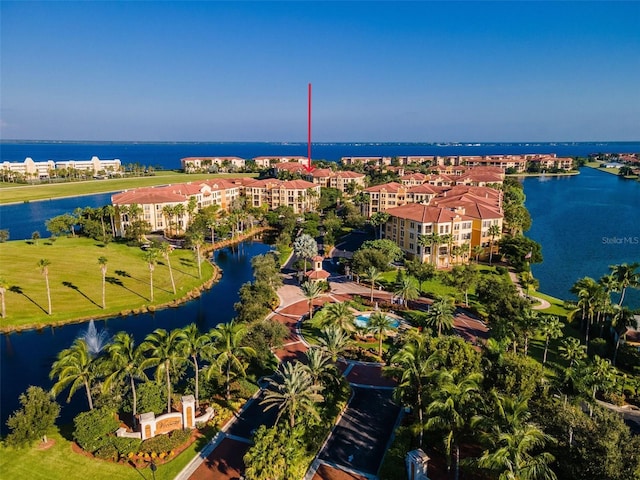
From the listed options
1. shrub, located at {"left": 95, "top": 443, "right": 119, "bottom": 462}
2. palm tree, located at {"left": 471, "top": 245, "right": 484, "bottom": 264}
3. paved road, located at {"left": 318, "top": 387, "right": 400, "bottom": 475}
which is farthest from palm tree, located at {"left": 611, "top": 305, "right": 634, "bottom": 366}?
shrub, located at {"left": 95, "top": 443, "right": 119, "bottom": 462}

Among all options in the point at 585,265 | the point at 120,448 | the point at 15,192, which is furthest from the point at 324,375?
the point at 15,192

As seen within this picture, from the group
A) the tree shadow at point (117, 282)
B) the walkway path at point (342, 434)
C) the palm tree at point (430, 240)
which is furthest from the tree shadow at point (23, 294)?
the palm tree at point (430, 240)

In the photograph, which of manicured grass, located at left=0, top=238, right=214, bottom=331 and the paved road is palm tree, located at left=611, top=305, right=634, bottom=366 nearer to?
the paved road

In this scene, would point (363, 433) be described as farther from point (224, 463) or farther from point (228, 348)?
point (228, 348)

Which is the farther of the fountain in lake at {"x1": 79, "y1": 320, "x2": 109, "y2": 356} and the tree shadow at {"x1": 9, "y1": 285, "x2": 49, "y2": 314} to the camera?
the tree shadow at {"x1": 9, "y1": 285, "x2": 49, "y2": 314}

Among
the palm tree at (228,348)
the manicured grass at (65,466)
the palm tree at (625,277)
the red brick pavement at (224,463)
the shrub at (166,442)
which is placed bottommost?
the red brick pavement at (224,463)

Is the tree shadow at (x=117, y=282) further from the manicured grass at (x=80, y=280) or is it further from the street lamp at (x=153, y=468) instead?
the street lamp at (x=153, y=468)
